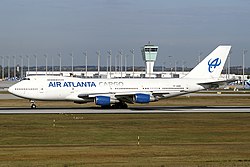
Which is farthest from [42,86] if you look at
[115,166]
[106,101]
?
[115,166]

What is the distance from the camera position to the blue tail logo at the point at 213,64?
6412 centimetres

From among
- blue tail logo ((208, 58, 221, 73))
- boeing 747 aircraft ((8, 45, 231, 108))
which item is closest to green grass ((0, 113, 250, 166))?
boeing 747 aircraft ((8, 45, 231, 108))

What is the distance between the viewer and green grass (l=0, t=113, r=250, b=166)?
2481cm

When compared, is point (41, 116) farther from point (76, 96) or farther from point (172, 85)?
point (172, 85)

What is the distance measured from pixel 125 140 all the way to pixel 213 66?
1304 inches

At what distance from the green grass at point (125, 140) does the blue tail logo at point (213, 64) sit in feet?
42.0

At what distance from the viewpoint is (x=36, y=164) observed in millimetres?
23500

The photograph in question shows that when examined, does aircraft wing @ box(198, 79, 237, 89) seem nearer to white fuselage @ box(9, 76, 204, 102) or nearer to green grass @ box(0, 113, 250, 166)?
white fuselage @ box(9, 76, 204, 102)

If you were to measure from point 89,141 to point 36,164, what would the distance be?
924 cm

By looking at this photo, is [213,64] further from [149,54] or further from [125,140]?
[149,54]

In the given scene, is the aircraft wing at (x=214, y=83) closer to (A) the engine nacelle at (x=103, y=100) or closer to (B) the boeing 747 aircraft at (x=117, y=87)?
(B) the boeing 747 aircraft at (x=117, y=87)

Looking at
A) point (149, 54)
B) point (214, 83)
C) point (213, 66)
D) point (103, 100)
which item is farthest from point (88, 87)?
point (149, 54)

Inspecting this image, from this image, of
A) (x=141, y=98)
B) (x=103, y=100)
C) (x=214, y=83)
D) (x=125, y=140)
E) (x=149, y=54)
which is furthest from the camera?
(x=149, y=54)

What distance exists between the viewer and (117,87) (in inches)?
2442
